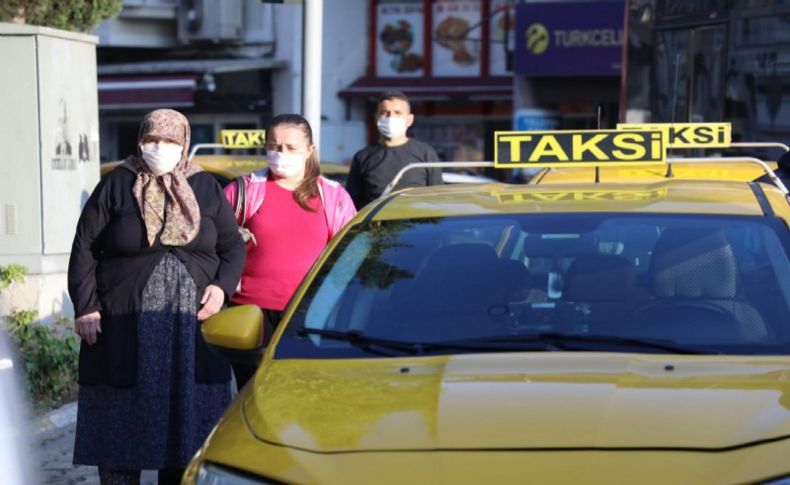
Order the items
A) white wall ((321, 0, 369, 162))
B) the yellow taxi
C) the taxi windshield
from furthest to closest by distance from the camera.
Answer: white wall ((321, 0, 369, 162)), the taxi windshield, the yellow taxi

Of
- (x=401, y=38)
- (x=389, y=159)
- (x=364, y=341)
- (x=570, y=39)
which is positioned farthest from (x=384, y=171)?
(x=401, y=38)

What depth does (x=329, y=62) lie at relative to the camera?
29812 mm

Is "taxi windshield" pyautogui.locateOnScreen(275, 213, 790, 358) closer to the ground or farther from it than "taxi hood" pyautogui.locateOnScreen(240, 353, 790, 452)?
farther from it

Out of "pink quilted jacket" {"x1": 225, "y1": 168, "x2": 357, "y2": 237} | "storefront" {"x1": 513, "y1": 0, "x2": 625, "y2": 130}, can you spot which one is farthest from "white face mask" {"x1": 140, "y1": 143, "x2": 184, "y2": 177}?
"storefront" {"x1": 513, "y1": 0, "x2": 625, "y2": 130}

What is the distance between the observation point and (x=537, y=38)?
2539 cm

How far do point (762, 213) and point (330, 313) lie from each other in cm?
147

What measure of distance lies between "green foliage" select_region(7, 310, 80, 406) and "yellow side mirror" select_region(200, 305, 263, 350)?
15.0 feet

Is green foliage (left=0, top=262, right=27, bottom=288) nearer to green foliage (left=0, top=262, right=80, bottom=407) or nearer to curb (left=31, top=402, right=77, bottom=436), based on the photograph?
green foliage (left=0, top=262, right=80, bottom=407)

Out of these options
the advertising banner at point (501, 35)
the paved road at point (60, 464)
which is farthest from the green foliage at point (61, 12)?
the advertising banner at point (501, 35)

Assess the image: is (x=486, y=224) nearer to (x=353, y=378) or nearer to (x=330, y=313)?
(x=330, y=313)

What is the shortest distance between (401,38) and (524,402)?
26.2 m

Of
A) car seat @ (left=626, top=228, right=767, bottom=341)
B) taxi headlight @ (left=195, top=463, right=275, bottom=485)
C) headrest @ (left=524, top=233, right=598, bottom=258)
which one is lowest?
taxi headlight @ (left=195, top=463, right=275, bottom=485)

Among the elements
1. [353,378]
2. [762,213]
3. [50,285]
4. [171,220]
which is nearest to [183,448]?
[171,220]

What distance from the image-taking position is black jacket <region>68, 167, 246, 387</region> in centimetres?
581
